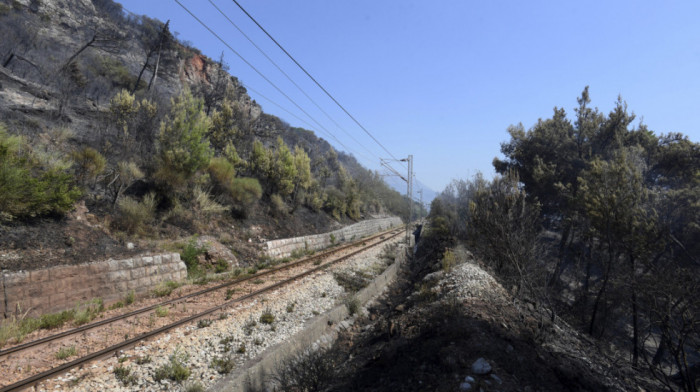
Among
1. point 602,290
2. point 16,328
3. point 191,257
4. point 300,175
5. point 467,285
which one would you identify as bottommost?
point 16,328

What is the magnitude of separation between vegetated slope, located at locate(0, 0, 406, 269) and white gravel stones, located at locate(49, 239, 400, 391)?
207 inches

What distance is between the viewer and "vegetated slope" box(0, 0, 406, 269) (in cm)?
973

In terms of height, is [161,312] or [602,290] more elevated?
[602,290]

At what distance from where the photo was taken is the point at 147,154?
1730 centimetres

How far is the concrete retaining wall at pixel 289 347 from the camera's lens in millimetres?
5459

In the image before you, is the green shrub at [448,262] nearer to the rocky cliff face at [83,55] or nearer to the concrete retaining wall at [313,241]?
the concrete retaining wall at [313,241]

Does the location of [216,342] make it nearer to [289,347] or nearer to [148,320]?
[289,347]

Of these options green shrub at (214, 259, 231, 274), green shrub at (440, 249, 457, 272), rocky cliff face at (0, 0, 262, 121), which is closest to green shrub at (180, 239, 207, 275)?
green shrub at (214, 259, 231, 274)

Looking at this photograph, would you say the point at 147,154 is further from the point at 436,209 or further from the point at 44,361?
the point at 436,209

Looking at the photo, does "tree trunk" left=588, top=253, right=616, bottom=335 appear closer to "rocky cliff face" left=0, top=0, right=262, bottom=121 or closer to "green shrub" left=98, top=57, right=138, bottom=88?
"rocky cliff face" left=0, top=0, right=262, bottom=121

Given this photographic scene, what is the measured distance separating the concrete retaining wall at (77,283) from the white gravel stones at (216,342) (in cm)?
350

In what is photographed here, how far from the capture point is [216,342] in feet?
21.7

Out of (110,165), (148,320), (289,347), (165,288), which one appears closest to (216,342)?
(289,347)

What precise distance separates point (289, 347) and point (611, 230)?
10.1 metres
